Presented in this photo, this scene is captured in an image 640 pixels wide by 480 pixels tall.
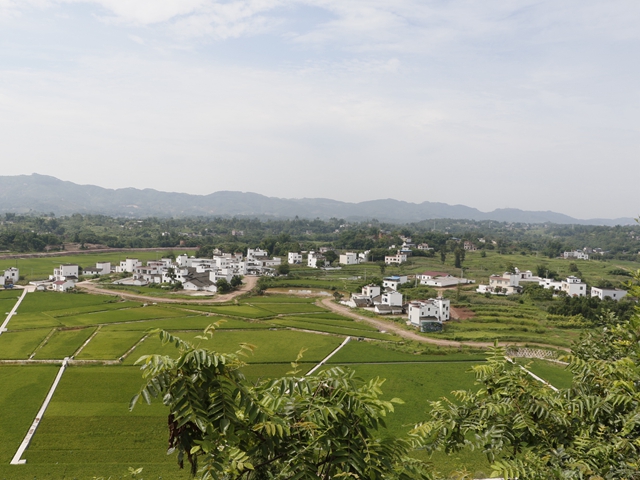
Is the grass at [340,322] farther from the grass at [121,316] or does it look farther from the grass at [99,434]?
the grass at [99,434]

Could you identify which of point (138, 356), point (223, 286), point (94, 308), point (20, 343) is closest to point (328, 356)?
point (138, 356)

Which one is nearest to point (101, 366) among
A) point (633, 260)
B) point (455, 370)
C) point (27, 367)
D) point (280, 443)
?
point (27, 367)

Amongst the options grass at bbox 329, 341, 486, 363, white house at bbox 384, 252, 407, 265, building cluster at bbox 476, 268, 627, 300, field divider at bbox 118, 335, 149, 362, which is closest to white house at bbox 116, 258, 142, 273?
field divider at bbox 118, 335, 149, 362

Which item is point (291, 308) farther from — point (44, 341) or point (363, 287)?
point (44, 341)

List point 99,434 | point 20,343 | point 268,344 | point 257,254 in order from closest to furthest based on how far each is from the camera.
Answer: point 99,434
point 20,343
point 268,344
point 257,254

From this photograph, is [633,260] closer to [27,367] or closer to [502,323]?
[502,323]

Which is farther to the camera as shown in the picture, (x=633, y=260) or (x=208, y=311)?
(x=633, y=260)
